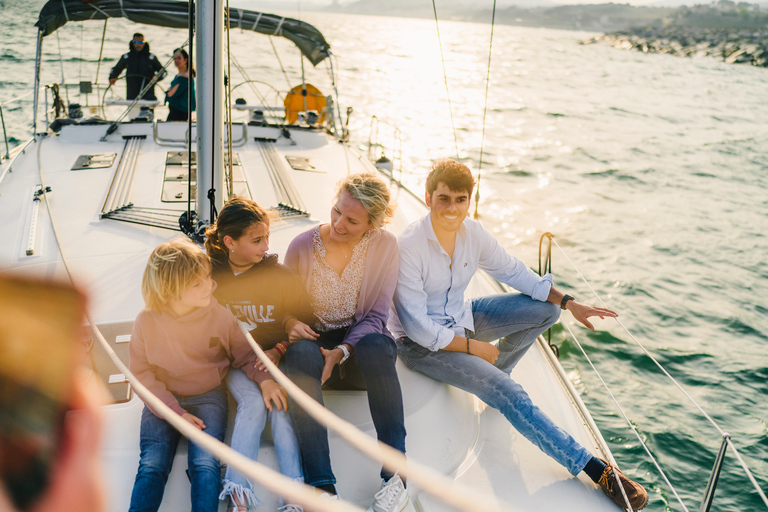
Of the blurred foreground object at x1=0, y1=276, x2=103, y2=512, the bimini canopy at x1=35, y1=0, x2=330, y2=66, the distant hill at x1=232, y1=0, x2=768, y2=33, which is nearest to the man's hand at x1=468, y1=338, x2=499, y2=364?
the blurred foreground object at x1=0, y1=276, x2=103, y2=512

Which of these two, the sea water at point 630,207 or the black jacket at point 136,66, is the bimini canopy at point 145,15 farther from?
the black jacket at point 136,66

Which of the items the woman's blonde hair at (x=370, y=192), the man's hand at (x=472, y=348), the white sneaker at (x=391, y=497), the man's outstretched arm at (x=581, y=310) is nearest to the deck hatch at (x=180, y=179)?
the woman's blonde hair at (x=370, y=192)

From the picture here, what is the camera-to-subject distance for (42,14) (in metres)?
4.79

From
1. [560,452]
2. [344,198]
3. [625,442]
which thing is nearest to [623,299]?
[625,442]

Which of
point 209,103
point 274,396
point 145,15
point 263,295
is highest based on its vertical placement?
point 145,15

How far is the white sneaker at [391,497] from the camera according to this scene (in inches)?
63.1

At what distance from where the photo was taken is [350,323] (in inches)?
81.6

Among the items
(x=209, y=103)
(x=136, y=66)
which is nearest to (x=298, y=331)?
(x=209, y=103)

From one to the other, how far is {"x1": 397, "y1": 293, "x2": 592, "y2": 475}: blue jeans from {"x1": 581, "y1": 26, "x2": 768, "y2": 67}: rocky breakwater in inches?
1410

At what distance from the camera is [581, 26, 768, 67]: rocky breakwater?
33.1 m

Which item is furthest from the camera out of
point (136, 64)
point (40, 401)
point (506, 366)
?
point (136, 64)

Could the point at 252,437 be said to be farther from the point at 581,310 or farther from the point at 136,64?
the point at 136,64

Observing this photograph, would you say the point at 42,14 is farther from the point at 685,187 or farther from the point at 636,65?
the point at 636,65

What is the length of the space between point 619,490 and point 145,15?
5.30 m
